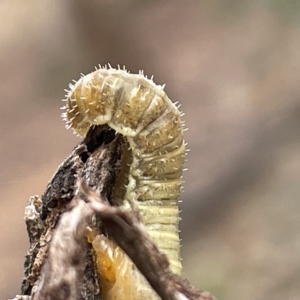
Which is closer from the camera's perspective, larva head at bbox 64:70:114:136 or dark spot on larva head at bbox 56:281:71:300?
dark spot on larva head at bbox 56:281:71:300

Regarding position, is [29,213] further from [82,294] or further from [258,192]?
[258,192]

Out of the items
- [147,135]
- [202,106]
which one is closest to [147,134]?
[147,135]

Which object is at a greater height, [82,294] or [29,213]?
[29,213]

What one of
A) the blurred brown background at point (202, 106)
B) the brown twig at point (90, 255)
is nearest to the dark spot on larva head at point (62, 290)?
the brown twig at point (90, 255)

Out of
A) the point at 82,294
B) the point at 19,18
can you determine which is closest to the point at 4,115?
the point at 19,18

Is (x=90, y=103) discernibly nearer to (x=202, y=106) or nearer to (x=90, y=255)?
(x=90, y=255)

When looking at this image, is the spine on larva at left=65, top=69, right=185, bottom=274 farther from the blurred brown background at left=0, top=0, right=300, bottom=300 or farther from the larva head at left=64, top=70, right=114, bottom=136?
the blurred brown background at left=0, top=0, right=300, bottom=300

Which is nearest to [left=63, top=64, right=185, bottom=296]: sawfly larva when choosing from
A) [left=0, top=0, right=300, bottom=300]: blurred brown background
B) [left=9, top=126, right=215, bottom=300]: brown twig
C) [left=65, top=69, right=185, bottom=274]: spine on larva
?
[left=65, top=69, right=185, bottom=274]: spine on larva

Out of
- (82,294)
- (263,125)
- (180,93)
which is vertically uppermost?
(180,93)
